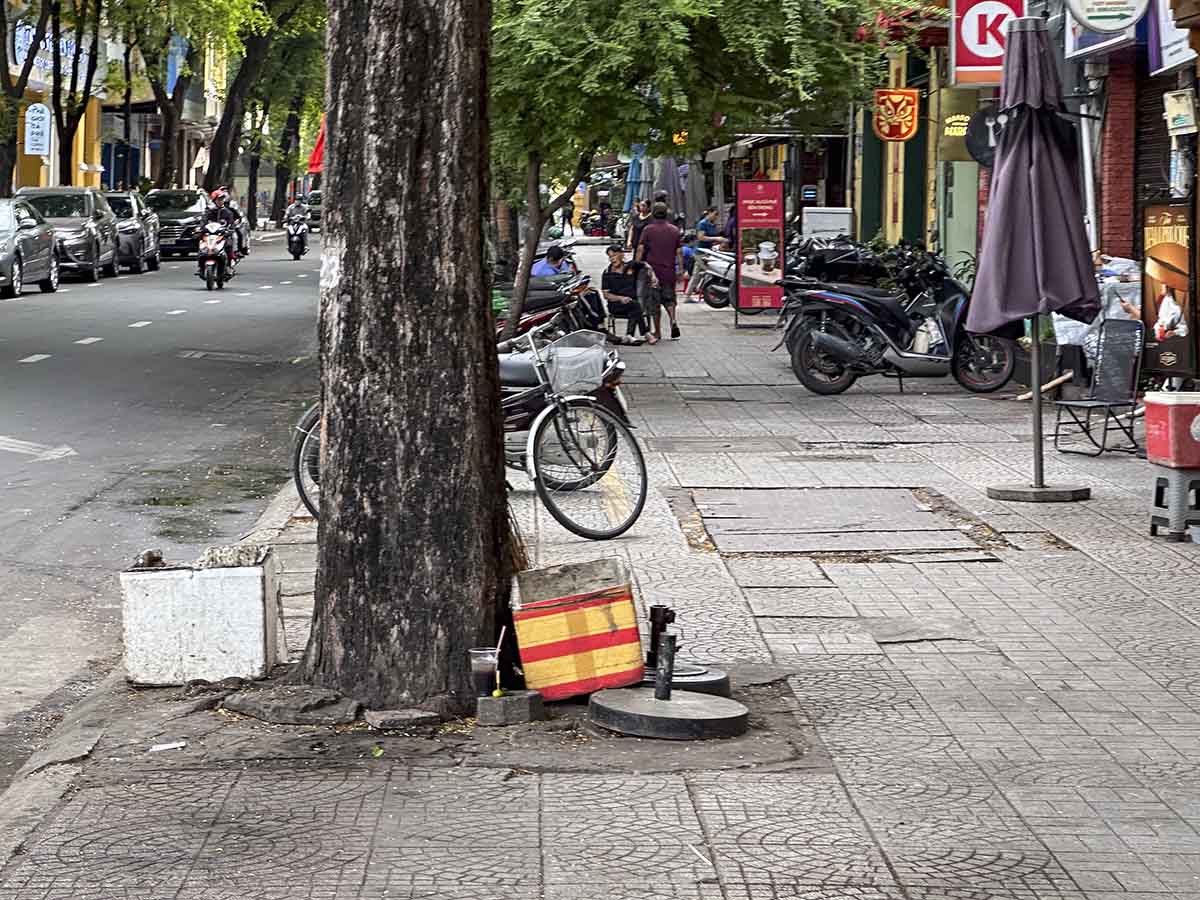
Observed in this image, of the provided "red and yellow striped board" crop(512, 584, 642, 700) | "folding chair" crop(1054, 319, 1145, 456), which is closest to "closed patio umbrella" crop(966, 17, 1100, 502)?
"folding chair" crop(1054, 319, 1145, 456)

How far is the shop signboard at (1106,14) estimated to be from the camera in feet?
49.6

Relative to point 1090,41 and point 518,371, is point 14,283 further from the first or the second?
point 518,371

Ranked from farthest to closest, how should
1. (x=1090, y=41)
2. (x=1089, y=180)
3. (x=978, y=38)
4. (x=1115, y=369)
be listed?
(x=1089, y=180) → (x=978, y=38) → (x=1090, y=41) → (x=1115, y=369)

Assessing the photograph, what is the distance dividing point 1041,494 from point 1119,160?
8358mm

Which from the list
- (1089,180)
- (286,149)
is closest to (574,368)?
(1089,180)

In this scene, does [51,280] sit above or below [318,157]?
below

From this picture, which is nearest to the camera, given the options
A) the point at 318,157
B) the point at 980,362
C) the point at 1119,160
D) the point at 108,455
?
the point at 108,455

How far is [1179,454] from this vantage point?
1018 cm

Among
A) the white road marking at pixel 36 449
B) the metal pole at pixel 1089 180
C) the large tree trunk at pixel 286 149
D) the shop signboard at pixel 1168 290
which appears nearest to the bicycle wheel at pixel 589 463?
the white road marking at pixel 36 449

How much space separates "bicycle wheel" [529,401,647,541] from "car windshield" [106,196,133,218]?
32.8 metres

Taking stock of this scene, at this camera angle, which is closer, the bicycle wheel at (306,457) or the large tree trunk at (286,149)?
the bicycle wheel at (306,457)

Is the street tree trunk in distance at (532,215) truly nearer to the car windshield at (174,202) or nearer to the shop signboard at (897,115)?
the shop signboard at (897,115)

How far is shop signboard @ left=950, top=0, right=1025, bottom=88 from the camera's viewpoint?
60.4 ft

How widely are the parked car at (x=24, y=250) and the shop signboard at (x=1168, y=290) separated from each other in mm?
19997
